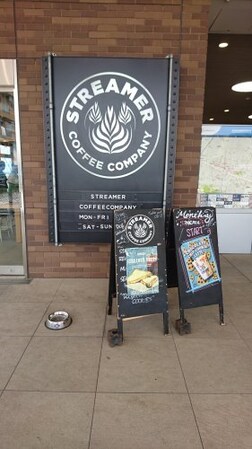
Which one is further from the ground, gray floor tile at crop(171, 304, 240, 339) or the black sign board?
the black sign board

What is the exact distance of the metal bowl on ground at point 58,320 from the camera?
276 cm

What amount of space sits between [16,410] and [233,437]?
4.24 ft

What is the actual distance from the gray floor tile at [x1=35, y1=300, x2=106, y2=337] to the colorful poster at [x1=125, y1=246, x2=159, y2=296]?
1.73 feet

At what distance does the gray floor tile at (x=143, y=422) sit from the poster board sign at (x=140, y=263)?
739 mm

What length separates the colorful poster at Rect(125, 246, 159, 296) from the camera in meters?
2.62

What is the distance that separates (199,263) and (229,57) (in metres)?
5.26

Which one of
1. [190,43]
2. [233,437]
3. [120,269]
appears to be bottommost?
[233,437]

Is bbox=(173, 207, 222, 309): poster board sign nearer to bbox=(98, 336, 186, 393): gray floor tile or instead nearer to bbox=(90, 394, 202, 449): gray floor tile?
bbox=(98, 336, 186, 393): gray floor tile

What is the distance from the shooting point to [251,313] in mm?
3107

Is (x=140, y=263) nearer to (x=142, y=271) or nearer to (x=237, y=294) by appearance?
(x=142, y=271)

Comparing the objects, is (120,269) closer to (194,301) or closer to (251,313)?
(194,301)

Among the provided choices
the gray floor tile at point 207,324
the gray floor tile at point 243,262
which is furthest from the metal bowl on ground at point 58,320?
the gray floor tile at point 243,262

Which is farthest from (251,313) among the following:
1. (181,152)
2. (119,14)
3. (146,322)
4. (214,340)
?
(119,14)

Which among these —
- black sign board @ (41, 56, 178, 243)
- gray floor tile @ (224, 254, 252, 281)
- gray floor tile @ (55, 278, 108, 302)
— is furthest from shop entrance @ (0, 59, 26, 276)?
gray floor tile @ (224, 254, 252, 281)
